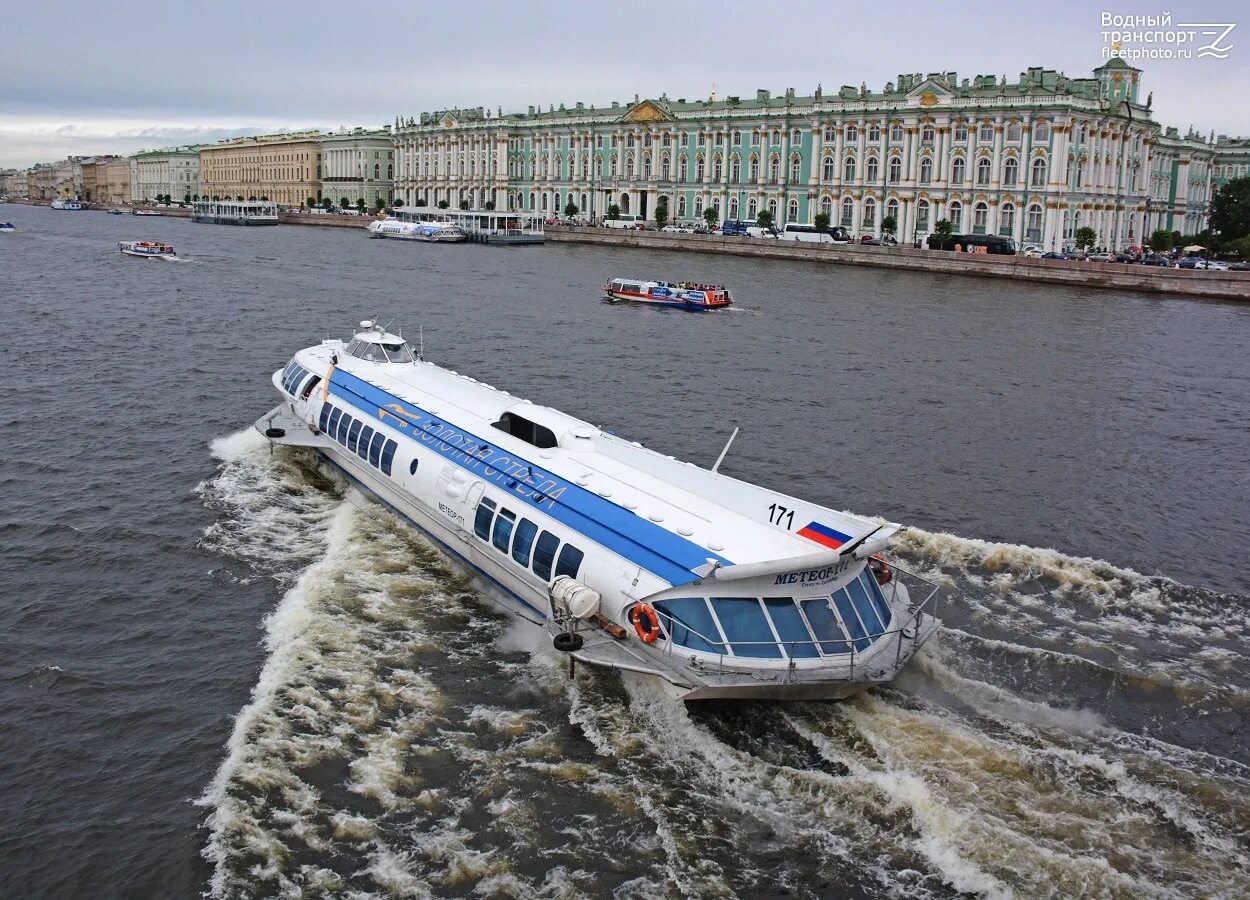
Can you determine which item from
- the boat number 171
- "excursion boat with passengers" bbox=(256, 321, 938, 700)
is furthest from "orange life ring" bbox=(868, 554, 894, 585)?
the boat number 171

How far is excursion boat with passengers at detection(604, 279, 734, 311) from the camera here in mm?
50312

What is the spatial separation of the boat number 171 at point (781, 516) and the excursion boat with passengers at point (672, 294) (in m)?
38.2

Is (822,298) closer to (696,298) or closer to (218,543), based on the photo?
Result: (696,298)

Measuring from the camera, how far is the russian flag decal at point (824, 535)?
1163 cm

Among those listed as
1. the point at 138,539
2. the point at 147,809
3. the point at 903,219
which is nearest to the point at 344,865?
the point at 147,809

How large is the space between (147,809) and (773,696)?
588cm

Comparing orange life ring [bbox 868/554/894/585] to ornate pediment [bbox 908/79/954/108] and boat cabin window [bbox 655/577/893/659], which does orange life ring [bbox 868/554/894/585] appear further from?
ornate pediment [bbox 908/79/954/108]

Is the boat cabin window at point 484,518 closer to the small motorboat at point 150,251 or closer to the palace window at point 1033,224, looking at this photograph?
the small motorboat at point 150,251

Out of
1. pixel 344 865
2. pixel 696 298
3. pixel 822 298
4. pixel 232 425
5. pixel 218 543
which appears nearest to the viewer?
pixel 344 865

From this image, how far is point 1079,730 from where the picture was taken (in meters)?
11.7

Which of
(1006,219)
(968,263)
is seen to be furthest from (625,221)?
(968,263)

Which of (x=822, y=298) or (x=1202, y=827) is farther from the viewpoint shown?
(x=822, y=298)

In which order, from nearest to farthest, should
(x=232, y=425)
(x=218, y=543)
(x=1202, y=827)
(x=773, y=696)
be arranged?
(x=1202, y=827) < (x=773, y=696) < (x=218, y=543) < (x=232, y=425)

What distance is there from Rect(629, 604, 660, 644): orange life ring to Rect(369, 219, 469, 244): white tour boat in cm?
9437
